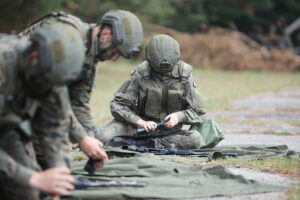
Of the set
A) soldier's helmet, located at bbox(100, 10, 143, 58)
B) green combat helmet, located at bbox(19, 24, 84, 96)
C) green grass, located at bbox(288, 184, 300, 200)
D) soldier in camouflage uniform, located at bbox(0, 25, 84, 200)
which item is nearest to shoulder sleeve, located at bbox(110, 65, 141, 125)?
soldier's helmet, located at bbox(100, 10, 143, 58)

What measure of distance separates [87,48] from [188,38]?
25.1 meters

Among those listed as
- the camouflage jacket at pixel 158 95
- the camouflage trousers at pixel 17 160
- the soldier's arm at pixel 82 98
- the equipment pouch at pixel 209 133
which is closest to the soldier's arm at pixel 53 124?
the camouflage trousers at pixel 17 160

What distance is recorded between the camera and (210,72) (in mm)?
28875

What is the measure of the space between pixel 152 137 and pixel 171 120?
0.54m

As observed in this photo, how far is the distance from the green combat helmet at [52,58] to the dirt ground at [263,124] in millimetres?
2012

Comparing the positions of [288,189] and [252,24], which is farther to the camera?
[252,24]

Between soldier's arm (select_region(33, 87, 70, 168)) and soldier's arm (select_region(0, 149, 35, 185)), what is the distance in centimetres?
29

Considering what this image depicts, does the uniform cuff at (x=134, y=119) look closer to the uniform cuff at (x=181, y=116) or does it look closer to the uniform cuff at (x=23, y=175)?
the uniform cuff at (x=181, y=116)

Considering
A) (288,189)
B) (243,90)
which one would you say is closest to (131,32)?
(288,189)

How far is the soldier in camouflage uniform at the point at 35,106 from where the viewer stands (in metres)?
4.80

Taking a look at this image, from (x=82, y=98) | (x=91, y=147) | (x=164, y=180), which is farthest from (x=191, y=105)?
(x=91, y=147)

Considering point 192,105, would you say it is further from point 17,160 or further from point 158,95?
point 17,160

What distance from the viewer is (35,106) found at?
5.13 meters

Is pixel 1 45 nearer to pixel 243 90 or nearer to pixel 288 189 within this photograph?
pixel 288 189
